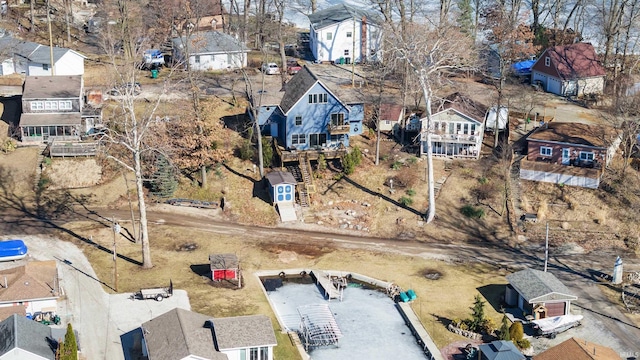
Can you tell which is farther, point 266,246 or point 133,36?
point 133,36

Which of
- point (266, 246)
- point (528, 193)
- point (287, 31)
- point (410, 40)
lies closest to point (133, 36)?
point (287, 31)

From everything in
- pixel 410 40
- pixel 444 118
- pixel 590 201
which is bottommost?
pixel 590 201

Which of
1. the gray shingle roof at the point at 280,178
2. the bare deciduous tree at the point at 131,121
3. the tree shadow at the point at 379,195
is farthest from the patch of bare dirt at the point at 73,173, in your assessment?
the tree shadow at the point at 379,195

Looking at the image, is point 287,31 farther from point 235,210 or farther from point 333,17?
point 235,210

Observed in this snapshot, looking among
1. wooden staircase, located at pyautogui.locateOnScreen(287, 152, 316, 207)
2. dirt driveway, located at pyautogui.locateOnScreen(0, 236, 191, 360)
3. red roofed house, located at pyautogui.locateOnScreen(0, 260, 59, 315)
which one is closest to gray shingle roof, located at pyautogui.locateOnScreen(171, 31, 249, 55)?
wooden staircase, located at pyautogui.locateOnScreen(287, 152, 316, 207)

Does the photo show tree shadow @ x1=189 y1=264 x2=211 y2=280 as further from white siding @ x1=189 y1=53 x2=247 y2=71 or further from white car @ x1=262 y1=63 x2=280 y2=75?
white siding @ x1=189 y1=53 x2=247 y2=71

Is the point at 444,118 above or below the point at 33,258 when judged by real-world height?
above

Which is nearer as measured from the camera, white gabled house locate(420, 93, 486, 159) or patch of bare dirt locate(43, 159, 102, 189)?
patch of bare dirt locate(43, 159, 102, 189)
